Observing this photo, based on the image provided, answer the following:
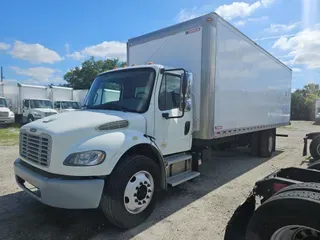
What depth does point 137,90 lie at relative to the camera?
13.7ft

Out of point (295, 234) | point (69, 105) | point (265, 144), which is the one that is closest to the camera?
point (295, 234)

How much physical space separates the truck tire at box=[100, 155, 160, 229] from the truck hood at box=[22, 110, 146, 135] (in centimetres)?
60

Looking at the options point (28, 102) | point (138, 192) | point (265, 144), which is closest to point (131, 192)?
point (138, 192)

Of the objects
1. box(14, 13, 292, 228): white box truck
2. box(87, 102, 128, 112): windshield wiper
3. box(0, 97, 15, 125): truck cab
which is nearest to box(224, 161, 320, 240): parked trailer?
box(14, 13, 292, 228): white box truck

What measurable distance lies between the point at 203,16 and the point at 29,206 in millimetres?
4824

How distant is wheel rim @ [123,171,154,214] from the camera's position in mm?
3422

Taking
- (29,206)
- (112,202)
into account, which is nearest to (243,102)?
(112,202)

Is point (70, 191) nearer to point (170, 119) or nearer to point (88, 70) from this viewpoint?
point (170, 119)

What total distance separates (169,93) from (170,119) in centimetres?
48

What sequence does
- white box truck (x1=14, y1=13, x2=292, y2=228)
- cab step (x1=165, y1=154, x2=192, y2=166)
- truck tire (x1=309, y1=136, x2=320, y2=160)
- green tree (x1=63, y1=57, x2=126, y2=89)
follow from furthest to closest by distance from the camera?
green tree (x1=63, y1=57, x2=126, y2=89), truck tire (x1=309, y1=136, x2=320, y2=160), cab step (x1=165, y1=154, x2=192, y2=166), white box truck (x1=14, y1=13, x2=292, y2=228)

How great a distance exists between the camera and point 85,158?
10.2 ft

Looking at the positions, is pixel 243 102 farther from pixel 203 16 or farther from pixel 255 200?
pixel 255 200

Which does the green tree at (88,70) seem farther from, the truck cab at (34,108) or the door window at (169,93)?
the door window at (169,93)

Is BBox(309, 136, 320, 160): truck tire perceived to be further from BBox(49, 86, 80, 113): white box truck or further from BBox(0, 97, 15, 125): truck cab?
BBox(0, 97, 15, 125): truck cab
